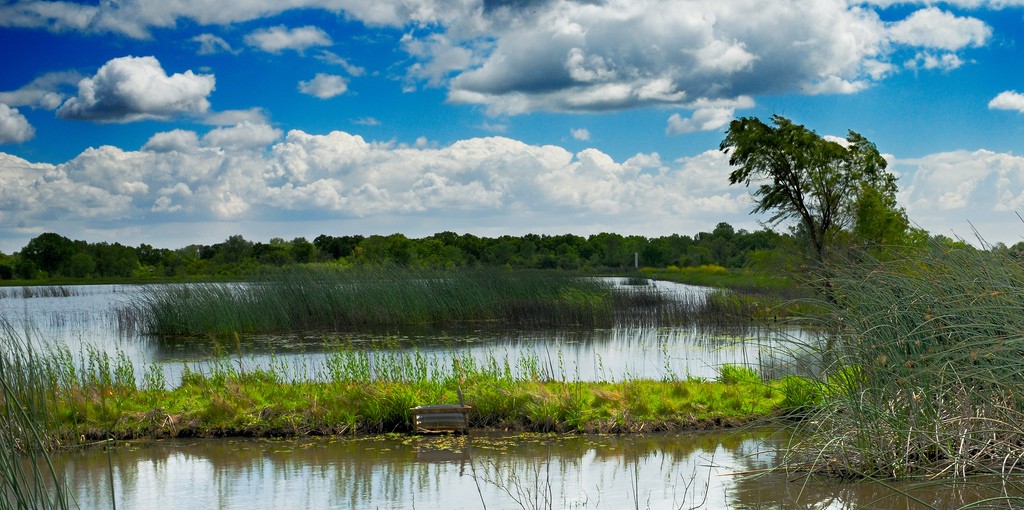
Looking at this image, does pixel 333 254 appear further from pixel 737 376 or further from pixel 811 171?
pixel 737 376

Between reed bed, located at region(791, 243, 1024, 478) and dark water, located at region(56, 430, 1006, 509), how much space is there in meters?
0.28

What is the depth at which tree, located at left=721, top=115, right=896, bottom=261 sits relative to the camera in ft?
86.0

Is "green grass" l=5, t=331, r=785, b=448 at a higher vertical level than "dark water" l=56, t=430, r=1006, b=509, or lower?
higher

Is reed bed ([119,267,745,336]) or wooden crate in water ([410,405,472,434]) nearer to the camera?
wooden crate in water ([410,405,472,434])

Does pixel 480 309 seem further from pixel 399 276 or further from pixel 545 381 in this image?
pixel 545 381

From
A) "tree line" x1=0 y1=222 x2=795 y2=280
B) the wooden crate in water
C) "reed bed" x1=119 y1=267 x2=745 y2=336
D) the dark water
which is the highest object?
"tree line" x1=0 y1=222 x2=795 y2=280

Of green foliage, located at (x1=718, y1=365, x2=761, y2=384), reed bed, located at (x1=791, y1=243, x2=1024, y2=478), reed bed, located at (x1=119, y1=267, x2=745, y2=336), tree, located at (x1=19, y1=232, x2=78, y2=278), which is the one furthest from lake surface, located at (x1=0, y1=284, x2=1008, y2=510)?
tree, located at (x1=19, y1=232, x2=78, y2=278)

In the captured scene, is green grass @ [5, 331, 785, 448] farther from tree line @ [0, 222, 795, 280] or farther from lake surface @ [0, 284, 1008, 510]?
tree line @ [0, 222, 795, 280]

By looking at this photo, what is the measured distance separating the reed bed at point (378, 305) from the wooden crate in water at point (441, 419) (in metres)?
14.7

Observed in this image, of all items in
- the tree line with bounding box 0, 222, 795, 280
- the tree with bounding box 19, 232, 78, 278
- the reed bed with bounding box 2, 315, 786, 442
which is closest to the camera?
the reed bed with bounding box 2, 315, 786, 442

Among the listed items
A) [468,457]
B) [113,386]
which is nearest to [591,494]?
[468,457]

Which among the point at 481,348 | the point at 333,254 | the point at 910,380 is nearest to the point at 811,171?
the point at 481,348

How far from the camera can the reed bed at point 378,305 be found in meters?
24.2

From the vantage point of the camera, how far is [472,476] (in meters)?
8.35
